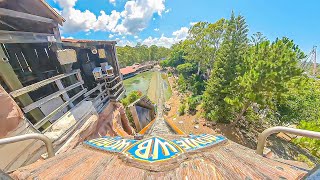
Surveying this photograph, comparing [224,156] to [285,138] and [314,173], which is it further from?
[285,138]

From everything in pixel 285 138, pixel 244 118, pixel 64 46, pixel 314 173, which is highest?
pixel 64 46

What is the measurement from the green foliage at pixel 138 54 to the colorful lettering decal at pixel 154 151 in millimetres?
50772

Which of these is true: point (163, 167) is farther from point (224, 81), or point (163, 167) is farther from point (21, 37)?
point (224, 81)

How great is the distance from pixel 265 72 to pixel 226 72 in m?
4.08

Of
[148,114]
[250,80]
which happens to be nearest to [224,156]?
[250,80]

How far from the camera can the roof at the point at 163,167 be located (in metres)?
1.25

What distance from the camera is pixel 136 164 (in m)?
1.36

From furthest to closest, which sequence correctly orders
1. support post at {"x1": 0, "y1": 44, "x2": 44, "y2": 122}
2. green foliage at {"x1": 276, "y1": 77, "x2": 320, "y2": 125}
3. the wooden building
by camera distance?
green foliage at {"x1": 276, "y1": 77, "x2": 320, "y2": 125}, support post at {"x1": 0, "y1": 44, "x2": 44, "y2": 122}, the wooden building

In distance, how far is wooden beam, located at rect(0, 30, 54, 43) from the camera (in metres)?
3.55

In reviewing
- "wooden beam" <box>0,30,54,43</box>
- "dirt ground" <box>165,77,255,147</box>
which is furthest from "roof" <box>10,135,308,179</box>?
"dirt ground" <box>165,77,255,147</box>

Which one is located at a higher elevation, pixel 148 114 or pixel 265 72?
pixel 265 72

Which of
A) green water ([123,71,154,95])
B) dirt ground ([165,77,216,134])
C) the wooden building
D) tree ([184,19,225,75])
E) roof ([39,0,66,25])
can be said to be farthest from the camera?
green water ([123,71,154,95])

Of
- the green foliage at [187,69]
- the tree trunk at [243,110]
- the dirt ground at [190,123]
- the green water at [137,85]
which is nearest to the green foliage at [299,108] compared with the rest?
the tree trunk at [243,110]

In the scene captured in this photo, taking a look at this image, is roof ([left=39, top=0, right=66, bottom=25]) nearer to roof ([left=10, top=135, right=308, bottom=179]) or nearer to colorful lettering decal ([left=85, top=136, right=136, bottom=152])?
colorful lettering decal ([left=85, top=136, right=136, bottom=152])
